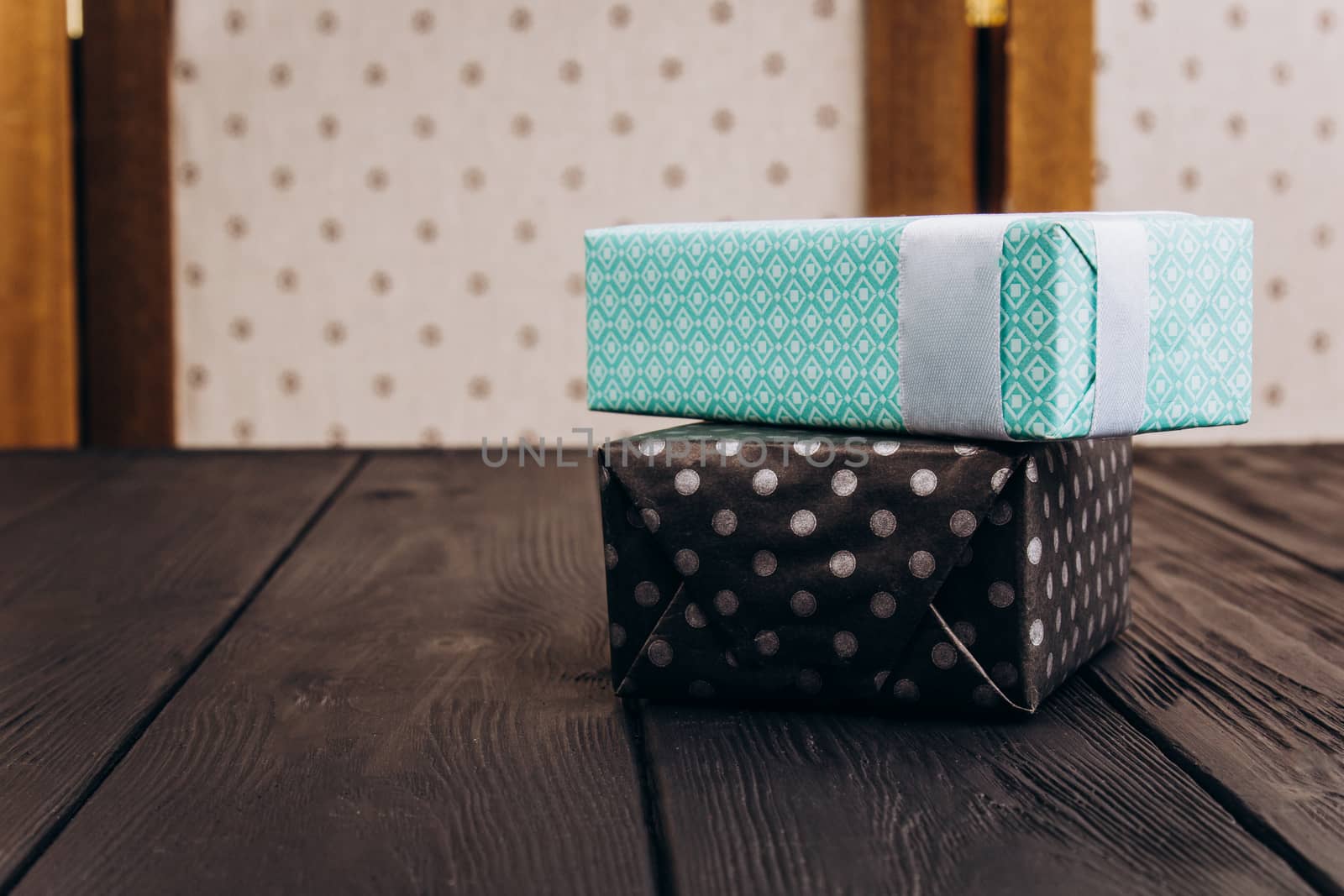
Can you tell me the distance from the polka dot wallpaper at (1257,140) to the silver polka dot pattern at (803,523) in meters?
1.62

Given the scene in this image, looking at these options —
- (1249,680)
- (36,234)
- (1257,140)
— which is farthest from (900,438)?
(36,234)

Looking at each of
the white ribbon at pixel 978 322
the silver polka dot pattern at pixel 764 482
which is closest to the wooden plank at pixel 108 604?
the silver polka dot pattern at pixel 764 482

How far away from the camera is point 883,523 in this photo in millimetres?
619

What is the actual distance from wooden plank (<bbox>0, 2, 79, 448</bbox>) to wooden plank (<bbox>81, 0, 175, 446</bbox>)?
0.11 feet

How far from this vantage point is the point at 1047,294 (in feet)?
1.89

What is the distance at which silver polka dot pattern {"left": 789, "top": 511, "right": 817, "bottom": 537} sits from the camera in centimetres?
63

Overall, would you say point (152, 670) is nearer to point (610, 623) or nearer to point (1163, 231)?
point (610, 623)

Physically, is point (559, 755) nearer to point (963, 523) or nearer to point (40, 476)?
point (963, 523)

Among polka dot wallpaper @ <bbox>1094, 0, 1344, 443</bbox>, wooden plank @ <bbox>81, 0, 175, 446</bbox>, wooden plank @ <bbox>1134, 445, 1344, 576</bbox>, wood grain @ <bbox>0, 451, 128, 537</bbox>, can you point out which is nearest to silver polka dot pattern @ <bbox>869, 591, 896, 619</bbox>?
wooden plank @ <bbox>1134, 445, 1344, 576</bbox>

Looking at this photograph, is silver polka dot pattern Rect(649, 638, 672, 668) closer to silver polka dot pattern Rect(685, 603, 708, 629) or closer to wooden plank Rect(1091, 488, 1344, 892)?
silver polka dot pattern Rect(685, 603, 708, 629)

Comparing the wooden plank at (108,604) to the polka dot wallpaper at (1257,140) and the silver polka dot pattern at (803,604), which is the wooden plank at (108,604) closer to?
the silver polka dot pattern at (803,604)

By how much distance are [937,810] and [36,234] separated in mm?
1991

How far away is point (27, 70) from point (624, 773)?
6.40ft

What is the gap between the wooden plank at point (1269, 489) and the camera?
1.15 metres
